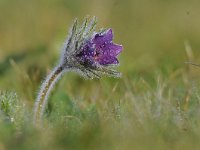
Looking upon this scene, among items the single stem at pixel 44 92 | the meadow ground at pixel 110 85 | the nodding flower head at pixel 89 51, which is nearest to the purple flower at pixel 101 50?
the nodding flower head at pixel 89 51

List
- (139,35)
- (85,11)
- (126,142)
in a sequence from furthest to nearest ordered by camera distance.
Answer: (85,11), (139,35), (126,142)

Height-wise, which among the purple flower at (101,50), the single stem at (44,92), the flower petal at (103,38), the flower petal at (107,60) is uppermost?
the flower petal at (103,38)

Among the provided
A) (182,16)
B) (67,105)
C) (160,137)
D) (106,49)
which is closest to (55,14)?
(182,16)

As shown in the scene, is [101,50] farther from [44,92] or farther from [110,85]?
[110,85]

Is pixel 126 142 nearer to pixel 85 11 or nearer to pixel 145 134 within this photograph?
pixel 145 134

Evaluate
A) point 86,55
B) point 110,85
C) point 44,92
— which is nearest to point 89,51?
point 86,55

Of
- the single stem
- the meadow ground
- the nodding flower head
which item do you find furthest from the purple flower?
the meadow ground

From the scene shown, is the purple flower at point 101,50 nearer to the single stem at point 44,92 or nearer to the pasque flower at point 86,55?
the pasque flower at point 86,55
